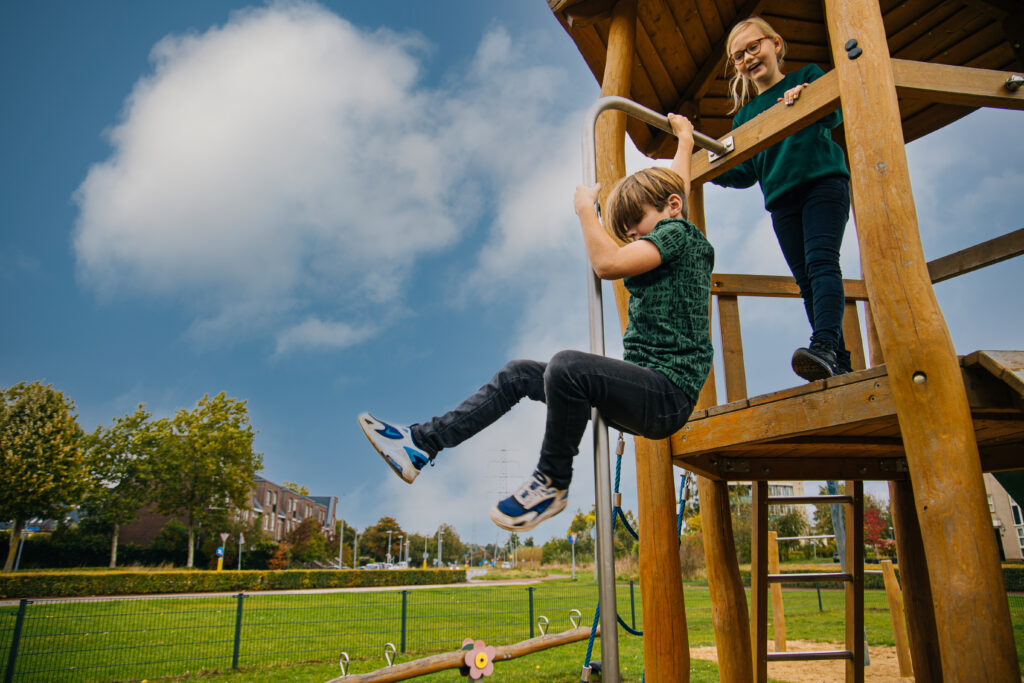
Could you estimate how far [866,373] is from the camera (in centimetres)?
246

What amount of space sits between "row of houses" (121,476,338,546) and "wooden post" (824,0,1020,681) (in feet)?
161

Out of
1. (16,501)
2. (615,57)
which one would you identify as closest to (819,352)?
(615,57)

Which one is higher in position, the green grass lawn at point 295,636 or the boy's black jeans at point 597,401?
the boy's black jeans at point 597,401

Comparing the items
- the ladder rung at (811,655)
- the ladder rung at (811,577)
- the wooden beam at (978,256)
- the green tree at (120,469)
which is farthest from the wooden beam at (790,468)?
the green tree at (120,469)

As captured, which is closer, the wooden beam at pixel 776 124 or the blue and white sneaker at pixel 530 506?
the blue and white sneaker at pixel 530 506

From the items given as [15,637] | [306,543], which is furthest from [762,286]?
[306,543]

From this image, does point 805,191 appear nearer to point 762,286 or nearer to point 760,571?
point 762,286

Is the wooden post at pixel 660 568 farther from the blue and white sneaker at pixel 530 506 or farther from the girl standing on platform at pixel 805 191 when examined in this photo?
the blue and white sneaker at pixel 530 506

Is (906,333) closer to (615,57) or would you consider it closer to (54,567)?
(615,57)

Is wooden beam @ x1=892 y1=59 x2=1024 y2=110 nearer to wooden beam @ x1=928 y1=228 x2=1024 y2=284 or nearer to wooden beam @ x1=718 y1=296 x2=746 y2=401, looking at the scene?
wooden beam @ x1=928 y1=228 x2=1024 y2=284

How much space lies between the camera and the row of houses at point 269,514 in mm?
51656

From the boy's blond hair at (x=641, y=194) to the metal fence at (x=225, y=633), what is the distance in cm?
786

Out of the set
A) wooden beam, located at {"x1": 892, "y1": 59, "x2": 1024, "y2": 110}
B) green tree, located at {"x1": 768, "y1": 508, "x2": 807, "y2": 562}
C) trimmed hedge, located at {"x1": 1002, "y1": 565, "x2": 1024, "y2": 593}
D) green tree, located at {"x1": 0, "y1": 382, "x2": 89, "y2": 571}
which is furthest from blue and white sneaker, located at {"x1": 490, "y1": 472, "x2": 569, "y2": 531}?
green tree, located at {"x1": 768, "y1": 508, "x2": 807, "y2": 562}

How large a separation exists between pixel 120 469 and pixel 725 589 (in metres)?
40.1
